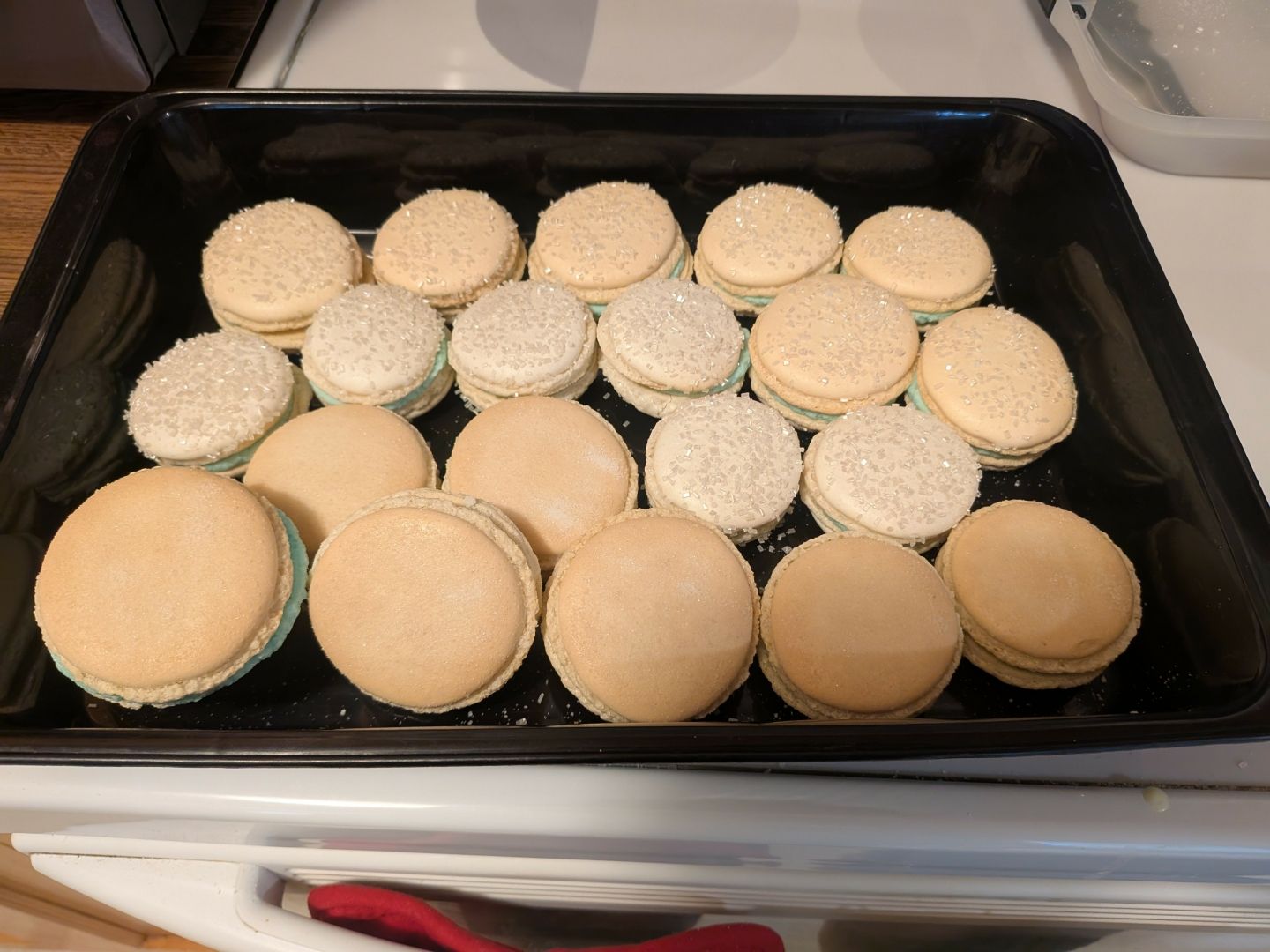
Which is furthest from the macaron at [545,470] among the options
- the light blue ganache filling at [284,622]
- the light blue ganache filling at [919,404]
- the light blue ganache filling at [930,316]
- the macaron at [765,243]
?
the light blue ganache filling at [930,316]

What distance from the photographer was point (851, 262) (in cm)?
132

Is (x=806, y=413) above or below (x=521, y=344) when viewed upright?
below

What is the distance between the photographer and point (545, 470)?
1.12 metres

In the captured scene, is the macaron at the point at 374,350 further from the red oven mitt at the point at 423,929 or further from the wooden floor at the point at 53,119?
the red oven mitt at the point at 423,929

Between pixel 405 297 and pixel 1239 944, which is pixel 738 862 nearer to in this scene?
pixel 1239 944

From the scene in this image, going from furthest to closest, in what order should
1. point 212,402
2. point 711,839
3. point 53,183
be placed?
1. point 53,183
2. point 212,402
3. point 711,839

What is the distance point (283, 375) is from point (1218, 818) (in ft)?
4.27

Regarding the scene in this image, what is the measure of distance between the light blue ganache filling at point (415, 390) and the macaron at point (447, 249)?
4.0 inches

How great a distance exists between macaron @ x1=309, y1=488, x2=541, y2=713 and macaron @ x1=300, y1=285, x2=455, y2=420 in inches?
12.0

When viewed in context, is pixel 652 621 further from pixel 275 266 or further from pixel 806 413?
pixel 275 266

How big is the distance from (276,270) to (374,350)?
242 millimetres

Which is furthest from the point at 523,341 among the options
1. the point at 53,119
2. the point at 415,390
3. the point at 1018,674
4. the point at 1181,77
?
the point at 1181,77

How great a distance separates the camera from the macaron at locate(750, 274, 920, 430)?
119 centimetres

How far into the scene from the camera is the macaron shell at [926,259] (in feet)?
4.18
